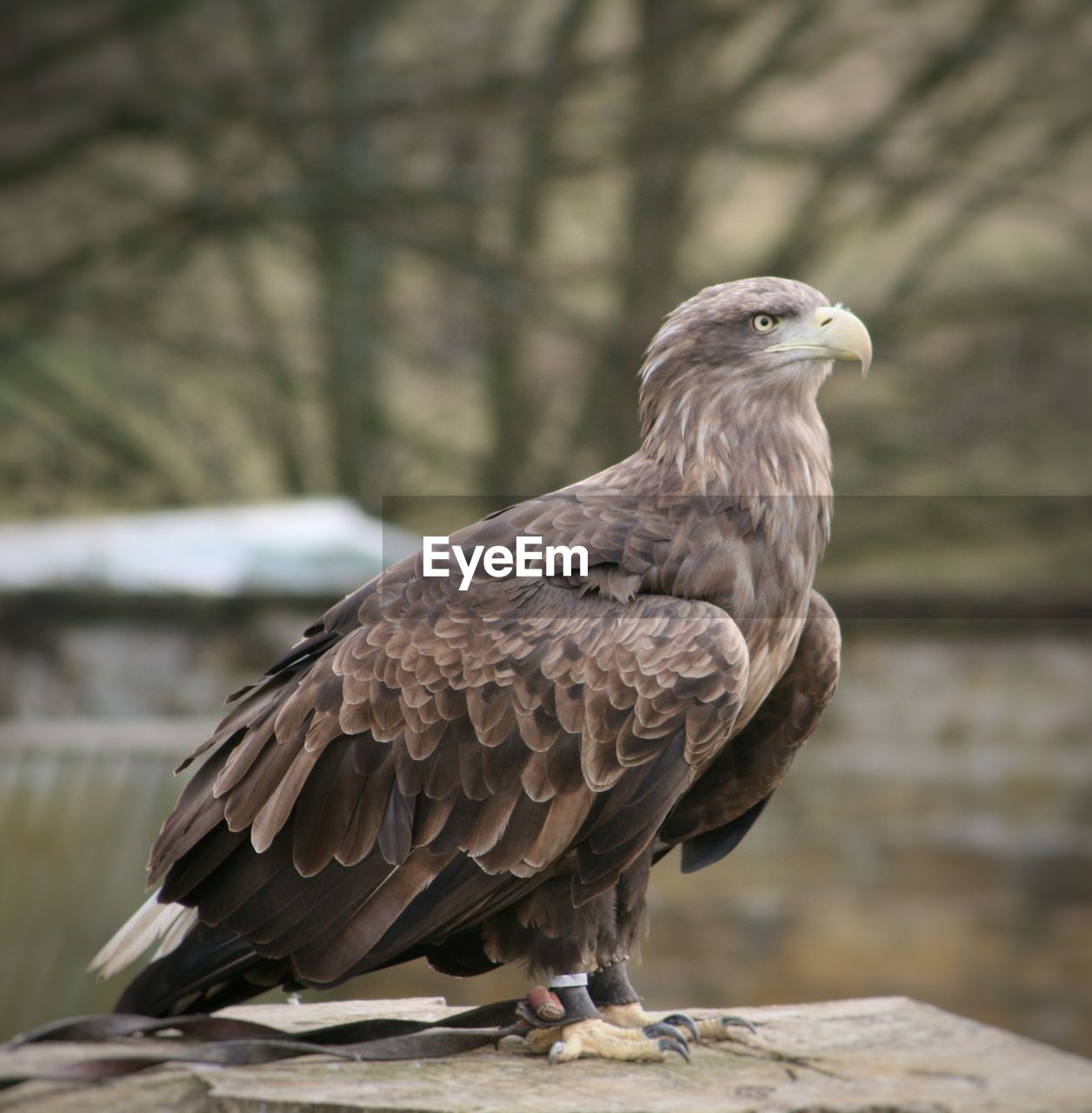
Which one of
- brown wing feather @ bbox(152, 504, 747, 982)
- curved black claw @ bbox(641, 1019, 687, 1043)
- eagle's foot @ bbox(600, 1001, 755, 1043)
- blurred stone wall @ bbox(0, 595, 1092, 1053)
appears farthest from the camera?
blurred stone wall @ bbox(0, 595, 1092, 1053)

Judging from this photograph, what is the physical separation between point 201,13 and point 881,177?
446cm

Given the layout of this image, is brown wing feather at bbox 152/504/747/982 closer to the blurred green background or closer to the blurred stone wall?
the blurred stone wall

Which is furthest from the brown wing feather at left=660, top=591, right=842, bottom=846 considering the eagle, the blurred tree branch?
the blurred tree branch

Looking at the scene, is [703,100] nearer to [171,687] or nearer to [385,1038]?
[171,687]

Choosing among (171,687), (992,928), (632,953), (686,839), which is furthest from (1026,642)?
(632,953)

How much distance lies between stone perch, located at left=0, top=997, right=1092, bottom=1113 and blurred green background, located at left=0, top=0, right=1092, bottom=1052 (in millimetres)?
5383

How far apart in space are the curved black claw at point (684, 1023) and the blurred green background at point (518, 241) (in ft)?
17.1

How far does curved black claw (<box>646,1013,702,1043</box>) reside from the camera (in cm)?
334

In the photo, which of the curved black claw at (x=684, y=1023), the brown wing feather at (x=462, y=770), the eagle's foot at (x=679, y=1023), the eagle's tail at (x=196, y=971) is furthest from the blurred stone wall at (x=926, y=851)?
the brown wing feather at (x=462, y=770)

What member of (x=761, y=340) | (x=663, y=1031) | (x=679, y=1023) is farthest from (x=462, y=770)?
(x=761, y=340)

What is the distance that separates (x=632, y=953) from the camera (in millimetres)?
3203

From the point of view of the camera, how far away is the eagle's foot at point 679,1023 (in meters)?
3.32

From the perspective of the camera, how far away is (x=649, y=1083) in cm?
296

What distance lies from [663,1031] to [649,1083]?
0.26 m
